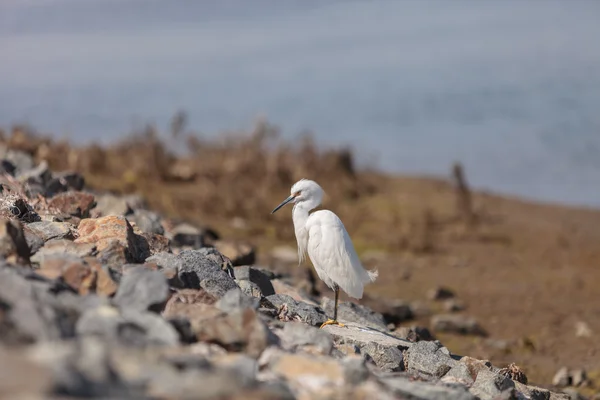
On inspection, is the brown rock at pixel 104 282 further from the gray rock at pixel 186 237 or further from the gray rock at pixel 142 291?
the gray rock at pixel 186 237

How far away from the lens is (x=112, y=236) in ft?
17.9

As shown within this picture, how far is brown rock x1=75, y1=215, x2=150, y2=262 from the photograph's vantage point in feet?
17.6

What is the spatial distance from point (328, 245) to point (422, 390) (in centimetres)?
235

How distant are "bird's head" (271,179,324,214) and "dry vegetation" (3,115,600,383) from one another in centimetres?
295

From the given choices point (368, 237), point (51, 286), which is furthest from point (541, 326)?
point (51, 286)

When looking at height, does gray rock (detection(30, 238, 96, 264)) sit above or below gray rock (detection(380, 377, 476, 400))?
above

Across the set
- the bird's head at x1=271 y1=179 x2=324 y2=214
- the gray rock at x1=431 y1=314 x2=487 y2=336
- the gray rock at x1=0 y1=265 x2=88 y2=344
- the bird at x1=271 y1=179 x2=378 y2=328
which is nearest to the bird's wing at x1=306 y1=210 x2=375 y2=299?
the bird at x1=271 y1=179 x2=378 y2=328

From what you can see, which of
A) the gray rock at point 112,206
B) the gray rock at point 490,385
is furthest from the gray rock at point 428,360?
the gray rock at point 112,206

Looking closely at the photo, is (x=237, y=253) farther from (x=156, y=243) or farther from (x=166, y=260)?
(x=166, y=260)

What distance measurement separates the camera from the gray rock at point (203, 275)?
207 inches

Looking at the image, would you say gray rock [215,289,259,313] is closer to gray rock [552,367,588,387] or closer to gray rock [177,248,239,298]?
gray rock [177,248,239,298]

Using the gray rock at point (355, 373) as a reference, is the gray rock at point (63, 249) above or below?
above

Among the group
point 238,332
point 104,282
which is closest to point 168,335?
point 238,332

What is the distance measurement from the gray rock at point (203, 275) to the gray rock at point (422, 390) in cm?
144
